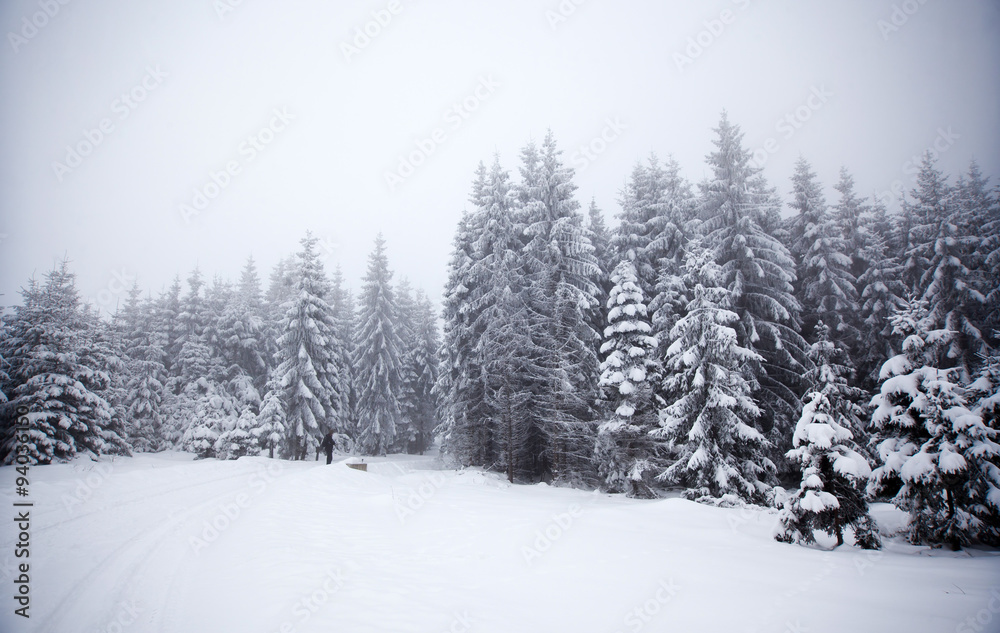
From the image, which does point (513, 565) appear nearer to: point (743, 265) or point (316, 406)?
point (743, 265)

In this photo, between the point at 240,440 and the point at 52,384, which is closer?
the point at 52,384

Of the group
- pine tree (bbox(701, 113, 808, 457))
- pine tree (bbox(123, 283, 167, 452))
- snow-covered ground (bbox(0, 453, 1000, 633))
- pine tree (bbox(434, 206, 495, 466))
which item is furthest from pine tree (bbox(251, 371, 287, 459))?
pine tree (bbox(701, 113, 808, 457))

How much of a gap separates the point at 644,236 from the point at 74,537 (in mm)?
22915

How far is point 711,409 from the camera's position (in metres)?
16.7

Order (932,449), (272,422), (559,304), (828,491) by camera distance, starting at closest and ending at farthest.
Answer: (828,491)
(932,449)
(559,304)
(272,422)

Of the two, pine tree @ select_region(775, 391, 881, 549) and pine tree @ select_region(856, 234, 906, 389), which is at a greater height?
pine tree @ select_region(856, 234, 906, 389)

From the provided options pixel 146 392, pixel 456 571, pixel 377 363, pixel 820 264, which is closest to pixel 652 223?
pixel 820 264

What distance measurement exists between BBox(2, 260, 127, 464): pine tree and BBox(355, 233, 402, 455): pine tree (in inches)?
640

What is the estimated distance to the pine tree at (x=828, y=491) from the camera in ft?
29.4

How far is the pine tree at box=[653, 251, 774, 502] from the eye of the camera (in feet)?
52.9

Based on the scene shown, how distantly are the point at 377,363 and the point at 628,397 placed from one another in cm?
2318

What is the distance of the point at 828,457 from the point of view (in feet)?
31.2

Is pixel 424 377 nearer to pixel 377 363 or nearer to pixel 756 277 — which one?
pixel 377 363

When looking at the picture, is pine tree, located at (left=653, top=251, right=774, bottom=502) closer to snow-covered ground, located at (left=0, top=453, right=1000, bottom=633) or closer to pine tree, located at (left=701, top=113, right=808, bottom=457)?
pine tree, located at (left=701, top=113, right=808, bottom=457)
